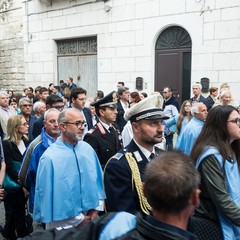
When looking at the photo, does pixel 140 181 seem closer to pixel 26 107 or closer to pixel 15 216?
pixel 15 216

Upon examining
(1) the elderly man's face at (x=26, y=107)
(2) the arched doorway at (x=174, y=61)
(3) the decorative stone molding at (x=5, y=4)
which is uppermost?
(3) the decorative stone molding at (x=5, y=4)

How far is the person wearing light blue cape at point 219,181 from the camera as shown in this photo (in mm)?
2471

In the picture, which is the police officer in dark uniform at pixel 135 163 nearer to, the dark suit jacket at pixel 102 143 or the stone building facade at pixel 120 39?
the dark suit jacket at pixel 102 143

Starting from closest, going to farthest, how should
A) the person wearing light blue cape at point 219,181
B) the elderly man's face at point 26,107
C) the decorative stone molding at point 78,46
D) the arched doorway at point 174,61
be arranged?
the person wearing light blue cape at point 219,181, the elderly man's face at point 26,107, the arched doorway at point 174,61, the decorative stone molding at point 78,46

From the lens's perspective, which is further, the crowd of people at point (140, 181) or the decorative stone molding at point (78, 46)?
the decorative stone molding at point (78, 46)

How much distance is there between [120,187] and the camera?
7.52 feet

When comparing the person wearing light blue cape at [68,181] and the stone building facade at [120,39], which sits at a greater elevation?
the stone building facade at [120,39]

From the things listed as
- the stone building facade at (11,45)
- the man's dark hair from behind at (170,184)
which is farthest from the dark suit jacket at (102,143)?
the stone building facade at (11,45)

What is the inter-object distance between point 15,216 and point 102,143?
4.65 feet

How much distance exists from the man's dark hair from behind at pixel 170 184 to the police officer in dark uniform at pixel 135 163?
817 millimetres

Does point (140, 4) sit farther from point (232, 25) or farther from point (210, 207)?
point (210, 207)

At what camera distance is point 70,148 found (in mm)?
3070

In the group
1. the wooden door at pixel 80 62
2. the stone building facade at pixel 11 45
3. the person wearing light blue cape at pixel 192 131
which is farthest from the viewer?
the stone building facade at pixel 11 45

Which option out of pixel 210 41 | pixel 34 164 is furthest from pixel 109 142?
pixel 210 41
